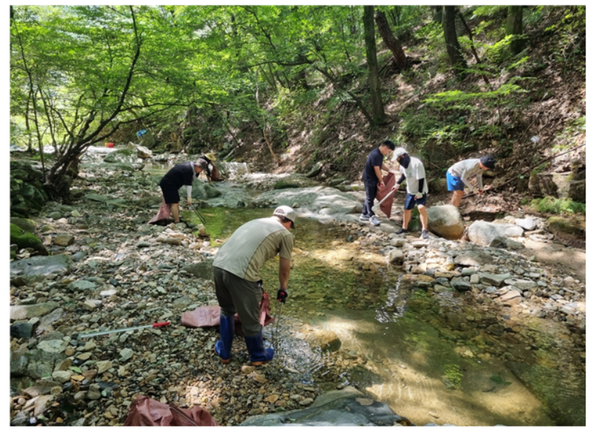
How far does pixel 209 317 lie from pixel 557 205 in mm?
6657

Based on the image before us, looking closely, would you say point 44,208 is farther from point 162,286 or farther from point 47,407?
point 47,407

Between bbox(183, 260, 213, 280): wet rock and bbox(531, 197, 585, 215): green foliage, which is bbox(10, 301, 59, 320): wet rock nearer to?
bbox(183, 260, 213, 280): wet rock

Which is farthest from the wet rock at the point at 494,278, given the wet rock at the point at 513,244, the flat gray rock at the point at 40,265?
the flat gray rock at the point at 40,265

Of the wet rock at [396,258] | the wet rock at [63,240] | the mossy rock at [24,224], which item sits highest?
the mossy rock at [24,224]

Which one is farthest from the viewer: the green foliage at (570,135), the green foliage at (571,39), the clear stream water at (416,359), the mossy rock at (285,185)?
the mossy rock at (285,185)

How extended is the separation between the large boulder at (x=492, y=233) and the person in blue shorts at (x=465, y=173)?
1030mm

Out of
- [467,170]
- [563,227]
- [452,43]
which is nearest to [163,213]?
[467,170]

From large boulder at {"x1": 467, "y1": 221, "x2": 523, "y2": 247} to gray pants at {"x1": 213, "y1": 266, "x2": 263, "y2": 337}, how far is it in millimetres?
4902

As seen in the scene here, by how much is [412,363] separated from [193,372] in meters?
2.18

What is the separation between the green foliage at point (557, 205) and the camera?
577 centimetres

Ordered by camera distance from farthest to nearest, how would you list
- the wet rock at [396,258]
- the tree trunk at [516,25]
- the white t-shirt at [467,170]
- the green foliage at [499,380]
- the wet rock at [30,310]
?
the tree trunk at [516,25] → the white t-shirt at [467,170] → the wet rock at [396,258] → the wet rock at [30,310] → the green foliage at [499,380]

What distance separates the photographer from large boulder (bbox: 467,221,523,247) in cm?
584

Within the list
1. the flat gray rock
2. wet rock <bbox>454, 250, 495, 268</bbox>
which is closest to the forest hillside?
wet rock <bbox>454, 250, 495, 268</bbox>

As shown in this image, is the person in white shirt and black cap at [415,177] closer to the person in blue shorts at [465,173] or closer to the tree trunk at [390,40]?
the person in blue shorts at [465,173]
